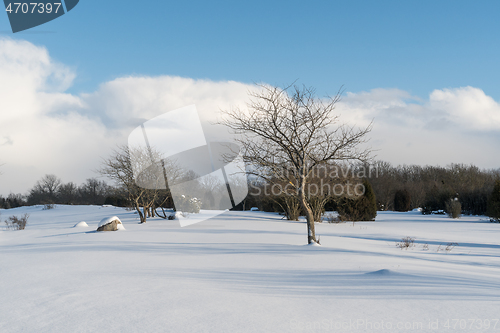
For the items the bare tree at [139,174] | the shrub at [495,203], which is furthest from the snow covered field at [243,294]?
the shrub at [495,203]

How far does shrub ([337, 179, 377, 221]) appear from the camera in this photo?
20875 millimetres

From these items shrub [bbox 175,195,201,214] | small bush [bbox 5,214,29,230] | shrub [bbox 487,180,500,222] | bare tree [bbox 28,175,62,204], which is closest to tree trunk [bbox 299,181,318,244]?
shrub [bbox 175,195,201,214]

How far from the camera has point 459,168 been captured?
138 feet

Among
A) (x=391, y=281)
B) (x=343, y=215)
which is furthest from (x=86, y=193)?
(x=391, y=281)

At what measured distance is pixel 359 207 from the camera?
21.0 meters

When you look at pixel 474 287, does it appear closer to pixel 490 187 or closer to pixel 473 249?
pixel 473 249

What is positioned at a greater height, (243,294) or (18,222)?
(243,294)

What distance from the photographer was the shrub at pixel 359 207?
2088cm

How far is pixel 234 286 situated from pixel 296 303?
112 centimetres

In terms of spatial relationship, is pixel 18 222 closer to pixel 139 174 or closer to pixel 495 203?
pixel 139 174

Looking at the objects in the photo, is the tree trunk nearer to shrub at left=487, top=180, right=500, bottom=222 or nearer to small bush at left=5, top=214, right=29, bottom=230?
small bush at left=5, top=214, right=29, bottom=230
